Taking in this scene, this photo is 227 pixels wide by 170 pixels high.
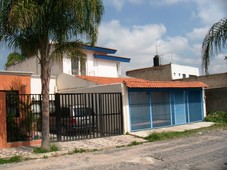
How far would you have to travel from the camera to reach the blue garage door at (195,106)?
74.4ft

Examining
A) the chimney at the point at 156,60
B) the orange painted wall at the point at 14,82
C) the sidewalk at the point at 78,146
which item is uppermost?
the chimney at the point at 156,60

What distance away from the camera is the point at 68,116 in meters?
15.8

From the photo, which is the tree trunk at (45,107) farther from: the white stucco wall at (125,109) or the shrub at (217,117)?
the shrub at (217,117)

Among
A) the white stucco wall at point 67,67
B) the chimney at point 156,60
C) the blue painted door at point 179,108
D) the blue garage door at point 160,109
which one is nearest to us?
the blue garage door at point 160,109

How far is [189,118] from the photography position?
73.4ft

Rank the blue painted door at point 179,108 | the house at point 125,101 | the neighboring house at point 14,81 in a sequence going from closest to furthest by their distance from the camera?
the neighboring house at point 14,81 → the house at point 125,101 → the blue painted door at point 179,108

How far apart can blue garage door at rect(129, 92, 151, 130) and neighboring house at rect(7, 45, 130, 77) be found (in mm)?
7980

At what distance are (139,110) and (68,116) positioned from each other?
4615 millimetres

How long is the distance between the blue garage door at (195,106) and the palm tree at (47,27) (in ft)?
38.4

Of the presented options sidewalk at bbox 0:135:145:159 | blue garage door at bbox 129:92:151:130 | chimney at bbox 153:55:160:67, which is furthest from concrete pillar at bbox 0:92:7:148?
chimney at bbox 153:55:160:67

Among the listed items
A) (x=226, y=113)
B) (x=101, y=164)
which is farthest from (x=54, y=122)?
(x=226, y=113)

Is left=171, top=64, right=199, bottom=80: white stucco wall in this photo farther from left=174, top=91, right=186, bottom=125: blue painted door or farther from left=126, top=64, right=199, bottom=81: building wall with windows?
left=174, top=91, right=186, bottom=125: blue painted door

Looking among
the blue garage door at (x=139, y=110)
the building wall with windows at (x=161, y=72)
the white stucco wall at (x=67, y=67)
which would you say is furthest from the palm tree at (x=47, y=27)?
the building wall with windows at (x=161, y=72)

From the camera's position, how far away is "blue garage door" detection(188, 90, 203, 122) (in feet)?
74.4
